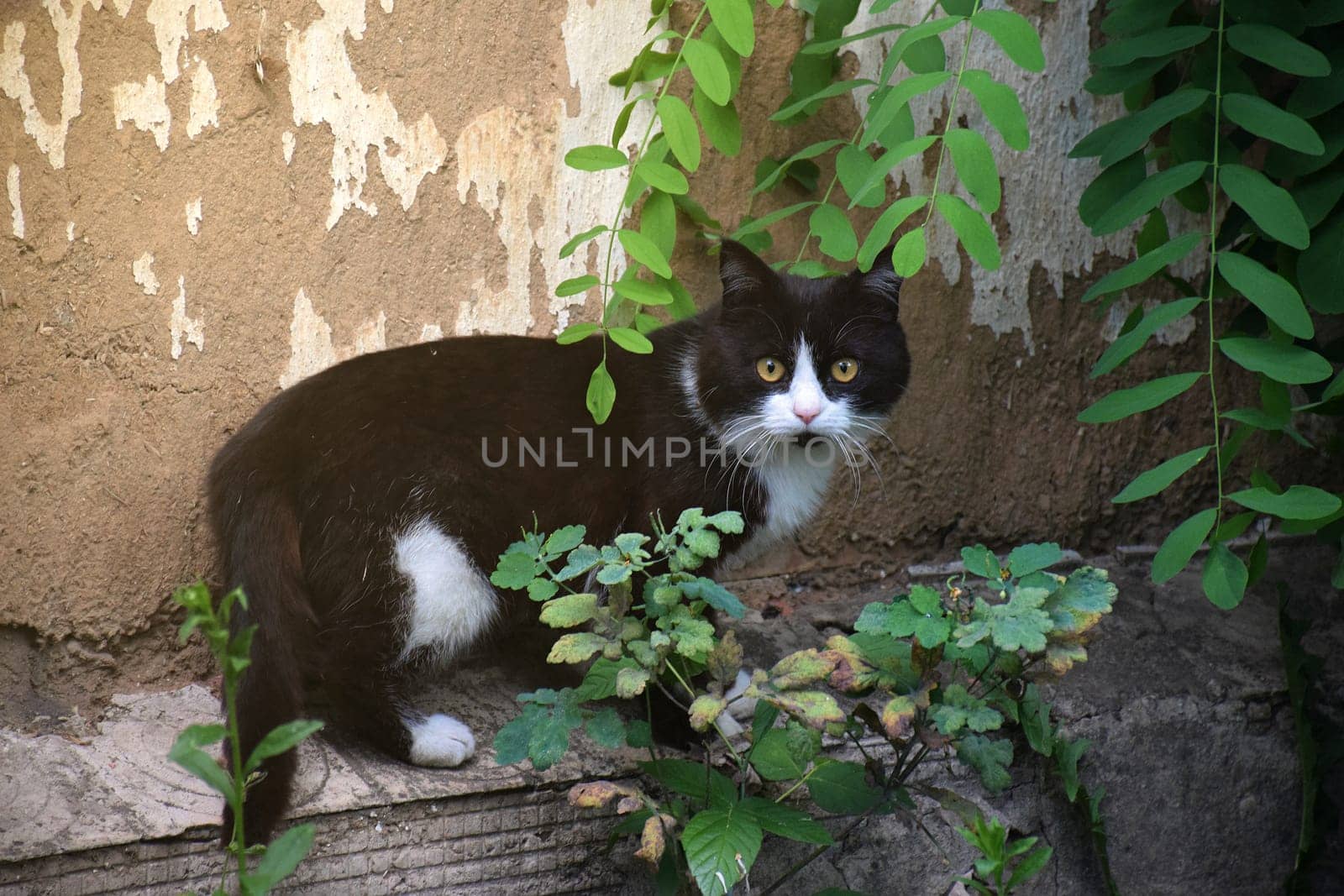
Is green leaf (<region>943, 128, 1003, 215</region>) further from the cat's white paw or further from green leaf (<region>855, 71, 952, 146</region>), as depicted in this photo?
the cat's white paw

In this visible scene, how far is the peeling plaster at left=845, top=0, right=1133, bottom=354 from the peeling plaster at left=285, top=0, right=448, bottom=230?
40.3 inches

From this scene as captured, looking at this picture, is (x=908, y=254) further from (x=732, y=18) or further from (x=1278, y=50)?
(x=1278, y=50)

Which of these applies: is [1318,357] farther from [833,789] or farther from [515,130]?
[515,130]

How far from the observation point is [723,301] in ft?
7.51

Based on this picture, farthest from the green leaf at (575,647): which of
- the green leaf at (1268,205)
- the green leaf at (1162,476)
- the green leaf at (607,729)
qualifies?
the green leaf at (1268,205)

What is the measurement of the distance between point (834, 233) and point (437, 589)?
3.61 feet

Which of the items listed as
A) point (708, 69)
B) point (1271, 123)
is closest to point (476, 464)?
point (708, 69)

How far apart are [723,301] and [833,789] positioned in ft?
3.15

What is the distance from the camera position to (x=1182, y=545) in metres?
2.11

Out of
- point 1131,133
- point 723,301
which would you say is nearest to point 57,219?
point 723,301

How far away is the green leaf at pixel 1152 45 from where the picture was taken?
223 centimetres

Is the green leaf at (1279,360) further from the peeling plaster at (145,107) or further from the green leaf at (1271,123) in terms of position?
the peeling plaster at (145,107)

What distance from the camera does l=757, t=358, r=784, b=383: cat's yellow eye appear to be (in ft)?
7.29

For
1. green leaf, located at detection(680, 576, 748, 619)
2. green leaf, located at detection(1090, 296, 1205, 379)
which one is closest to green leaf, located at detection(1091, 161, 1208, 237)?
green leaf, located at detection(1090, 296, 1205, 379)
